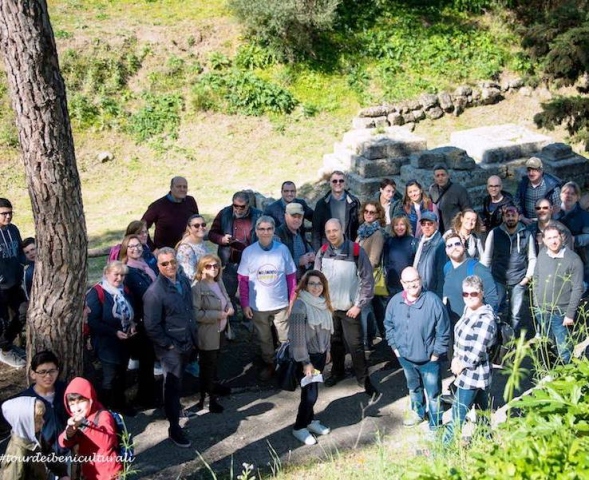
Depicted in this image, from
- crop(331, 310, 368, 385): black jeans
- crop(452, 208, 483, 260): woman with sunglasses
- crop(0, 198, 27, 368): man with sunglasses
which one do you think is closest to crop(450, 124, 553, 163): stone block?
crop(452, 208, 483, 260): woman with sunglasses

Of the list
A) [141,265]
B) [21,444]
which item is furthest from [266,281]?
[21,444]

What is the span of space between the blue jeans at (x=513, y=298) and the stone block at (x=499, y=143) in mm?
4581

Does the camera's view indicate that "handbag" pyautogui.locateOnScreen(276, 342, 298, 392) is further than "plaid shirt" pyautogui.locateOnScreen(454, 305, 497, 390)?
Yes

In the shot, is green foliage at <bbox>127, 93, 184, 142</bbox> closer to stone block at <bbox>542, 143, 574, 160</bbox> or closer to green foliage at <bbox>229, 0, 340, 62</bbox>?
green foliage at <bbox>229, 0, 340, 62</bbox>

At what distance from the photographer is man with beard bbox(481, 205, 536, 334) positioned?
8.19 meters

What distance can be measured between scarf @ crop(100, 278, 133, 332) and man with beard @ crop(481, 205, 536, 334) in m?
3.78

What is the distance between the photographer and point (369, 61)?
18875 millimetres

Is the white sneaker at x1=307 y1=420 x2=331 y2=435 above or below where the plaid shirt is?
below

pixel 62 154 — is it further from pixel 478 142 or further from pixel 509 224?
pixel 478 142

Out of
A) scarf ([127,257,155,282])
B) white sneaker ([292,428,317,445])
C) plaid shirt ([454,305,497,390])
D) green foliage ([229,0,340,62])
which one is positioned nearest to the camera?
plaid shirt ([454,305,497,390])

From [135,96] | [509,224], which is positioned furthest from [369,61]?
[509,224]

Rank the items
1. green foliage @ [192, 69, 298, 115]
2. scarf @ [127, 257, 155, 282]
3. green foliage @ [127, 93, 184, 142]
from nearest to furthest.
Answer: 1. scarf @ [127, 257, 155, 282]
2. green foliage @ [127, 93, 184, 142]
3. green foliage @ [192, 69, 298, 115]

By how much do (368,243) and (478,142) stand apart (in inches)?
215

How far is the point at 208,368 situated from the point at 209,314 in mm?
543
